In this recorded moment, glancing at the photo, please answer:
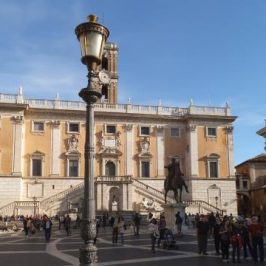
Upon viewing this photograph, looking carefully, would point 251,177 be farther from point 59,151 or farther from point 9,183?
point 9,183

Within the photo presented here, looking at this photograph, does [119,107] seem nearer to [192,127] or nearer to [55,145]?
[55,145]

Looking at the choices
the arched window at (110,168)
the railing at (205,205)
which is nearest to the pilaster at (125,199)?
the arched window at (110,168)

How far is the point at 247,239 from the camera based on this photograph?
1574 centimetres

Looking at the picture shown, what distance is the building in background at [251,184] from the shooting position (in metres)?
68.1

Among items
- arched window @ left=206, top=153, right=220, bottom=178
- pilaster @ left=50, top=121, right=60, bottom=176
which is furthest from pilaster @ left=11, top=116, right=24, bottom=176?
arched window @ left=206, top=153, right=220, bottom=178

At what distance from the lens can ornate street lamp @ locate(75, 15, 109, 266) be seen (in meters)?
7.76

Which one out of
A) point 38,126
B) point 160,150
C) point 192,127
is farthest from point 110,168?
point 192,127

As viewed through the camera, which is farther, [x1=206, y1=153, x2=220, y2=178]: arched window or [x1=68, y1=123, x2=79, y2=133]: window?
[x1=206, y1=153, x2=220, y2=178]: arched window

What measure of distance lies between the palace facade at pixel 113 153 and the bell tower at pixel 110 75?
5.4 inches

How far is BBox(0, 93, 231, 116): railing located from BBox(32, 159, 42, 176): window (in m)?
6.00

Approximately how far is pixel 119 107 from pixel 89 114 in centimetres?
4501

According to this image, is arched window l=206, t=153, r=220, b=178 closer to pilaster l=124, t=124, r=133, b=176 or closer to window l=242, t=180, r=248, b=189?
pilaster l=124, t=124, r=133, b=176

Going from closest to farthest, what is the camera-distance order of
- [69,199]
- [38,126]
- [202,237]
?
1. [202,237]
2. [69,199]
3. [38,126]

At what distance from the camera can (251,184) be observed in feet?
230
